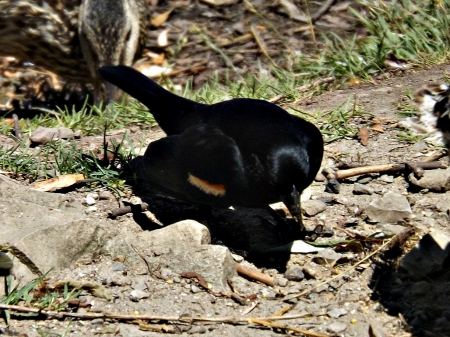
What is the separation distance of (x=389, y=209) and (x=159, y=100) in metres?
1.86

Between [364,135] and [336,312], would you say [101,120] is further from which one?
[336,312]

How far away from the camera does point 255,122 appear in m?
5.20

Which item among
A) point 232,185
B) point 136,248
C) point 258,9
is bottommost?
point 258,9

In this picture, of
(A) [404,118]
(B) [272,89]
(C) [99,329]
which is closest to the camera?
(C) [99,329]

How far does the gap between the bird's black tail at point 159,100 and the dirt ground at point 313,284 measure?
1.89 feet

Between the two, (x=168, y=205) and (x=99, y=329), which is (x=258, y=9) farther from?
(x=99, y=329)

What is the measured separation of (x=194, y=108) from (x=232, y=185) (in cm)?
109

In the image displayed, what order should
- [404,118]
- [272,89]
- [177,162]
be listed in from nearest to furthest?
[177,162] < [404,118] < [272,89]

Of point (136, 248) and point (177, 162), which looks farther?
point (177, 162)

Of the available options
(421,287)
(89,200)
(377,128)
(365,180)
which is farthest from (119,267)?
(377,128)

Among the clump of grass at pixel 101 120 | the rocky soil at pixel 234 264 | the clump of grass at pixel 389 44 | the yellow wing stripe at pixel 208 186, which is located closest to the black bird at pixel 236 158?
the yellow wing stripe at pixel 208 186

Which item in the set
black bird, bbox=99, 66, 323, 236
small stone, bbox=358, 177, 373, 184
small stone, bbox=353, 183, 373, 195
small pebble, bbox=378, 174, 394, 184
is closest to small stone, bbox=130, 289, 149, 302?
black bird, bbox=99, 66, 323, 236

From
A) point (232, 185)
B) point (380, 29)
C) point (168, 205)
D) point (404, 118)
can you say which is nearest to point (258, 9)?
point (380, 29)

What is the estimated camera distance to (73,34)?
9.20 metres
